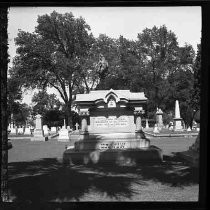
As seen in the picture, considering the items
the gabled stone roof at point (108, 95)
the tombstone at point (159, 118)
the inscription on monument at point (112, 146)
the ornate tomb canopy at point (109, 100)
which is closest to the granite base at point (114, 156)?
the inscription on monument at point (112, 146)

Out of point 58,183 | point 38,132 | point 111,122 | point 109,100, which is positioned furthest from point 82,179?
point 38,132

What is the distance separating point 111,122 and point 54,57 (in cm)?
1489

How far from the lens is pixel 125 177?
8.95 m

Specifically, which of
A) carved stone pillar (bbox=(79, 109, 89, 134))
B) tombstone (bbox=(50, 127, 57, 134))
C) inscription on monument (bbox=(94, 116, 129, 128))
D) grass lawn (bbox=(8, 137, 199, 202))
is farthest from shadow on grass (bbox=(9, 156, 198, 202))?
tombstone (bbox=(50, 127, 57, 134))

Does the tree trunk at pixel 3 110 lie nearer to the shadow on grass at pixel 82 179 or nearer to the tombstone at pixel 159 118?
the shadow on grass at pixel 82 179

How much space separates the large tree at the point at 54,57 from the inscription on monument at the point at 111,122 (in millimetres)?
8793

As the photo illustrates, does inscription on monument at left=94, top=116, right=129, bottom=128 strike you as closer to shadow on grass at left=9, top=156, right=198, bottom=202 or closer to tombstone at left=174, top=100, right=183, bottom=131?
shadow on grass at left=9, top=156, right=198, bottom=202

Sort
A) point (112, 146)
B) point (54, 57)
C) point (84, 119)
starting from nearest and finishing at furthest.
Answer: point (112, 146) → point (84, 119) → point (54, 57)

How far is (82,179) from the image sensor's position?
8.63 meters

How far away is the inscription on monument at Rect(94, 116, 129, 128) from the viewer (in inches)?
520

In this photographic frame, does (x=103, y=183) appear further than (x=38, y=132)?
No

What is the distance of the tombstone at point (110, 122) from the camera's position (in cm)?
1283

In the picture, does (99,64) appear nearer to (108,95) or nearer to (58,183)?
(108,95)

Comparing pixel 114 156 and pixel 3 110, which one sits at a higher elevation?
pixel 3 110
